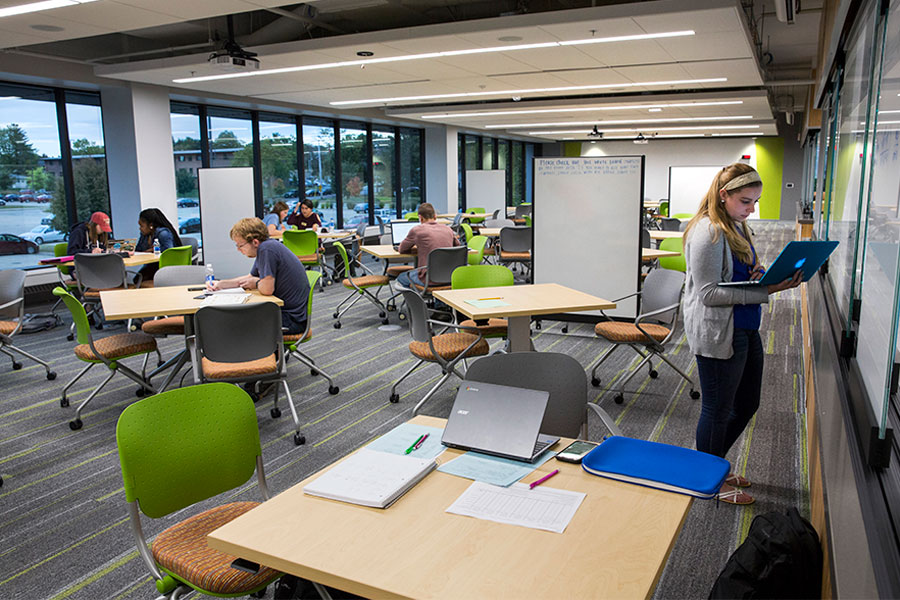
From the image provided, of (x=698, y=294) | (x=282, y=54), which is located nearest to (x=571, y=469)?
(x=698, y=294)

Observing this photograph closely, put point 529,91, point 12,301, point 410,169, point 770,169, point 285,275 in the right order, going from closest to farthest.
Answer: point 285,275 → point 12,301 → point 529,91 → point 410,169 → point 770,169

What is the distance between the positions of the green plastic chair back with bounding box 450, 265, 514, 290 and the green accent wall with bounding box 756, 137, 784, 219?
68.7ft

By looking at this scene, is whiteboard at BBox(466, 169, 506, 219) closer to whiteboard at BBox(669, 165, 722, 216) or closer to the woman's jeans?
whiteboard at BBox(669, 165, 722, 216)

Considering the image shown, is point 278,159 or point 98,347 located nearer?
point 98,347

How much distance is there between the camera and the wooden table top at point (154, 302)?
4.30 m

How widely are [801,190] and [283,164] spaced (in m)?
18.1

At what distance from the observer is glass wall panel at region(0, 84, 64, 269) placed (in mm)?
8742

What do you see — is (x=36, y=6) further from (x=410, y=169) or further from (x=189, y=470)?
(x=410, y=169)

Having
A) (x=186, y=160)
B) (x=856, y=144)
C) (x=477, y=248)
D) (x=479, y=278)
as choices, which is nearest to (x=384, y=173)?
(x=186, y=160)

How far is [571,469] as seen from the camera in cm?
198

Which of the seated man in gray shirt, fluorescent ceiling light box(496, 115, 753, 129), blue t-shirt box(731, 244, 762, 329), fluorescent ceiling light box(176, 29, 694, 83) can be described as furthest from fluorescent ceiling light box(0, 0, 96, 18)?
fluorescent ceiling light box(496, 115, 753, 129)

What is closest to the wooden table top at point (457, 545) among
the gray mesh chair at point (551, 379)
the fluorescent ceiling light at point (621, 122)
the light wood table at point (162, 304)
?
the gray mesh chair at point (551, 379)

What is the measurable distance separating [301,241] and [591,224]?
14.7ft

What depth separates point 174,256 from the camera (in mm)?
6797
